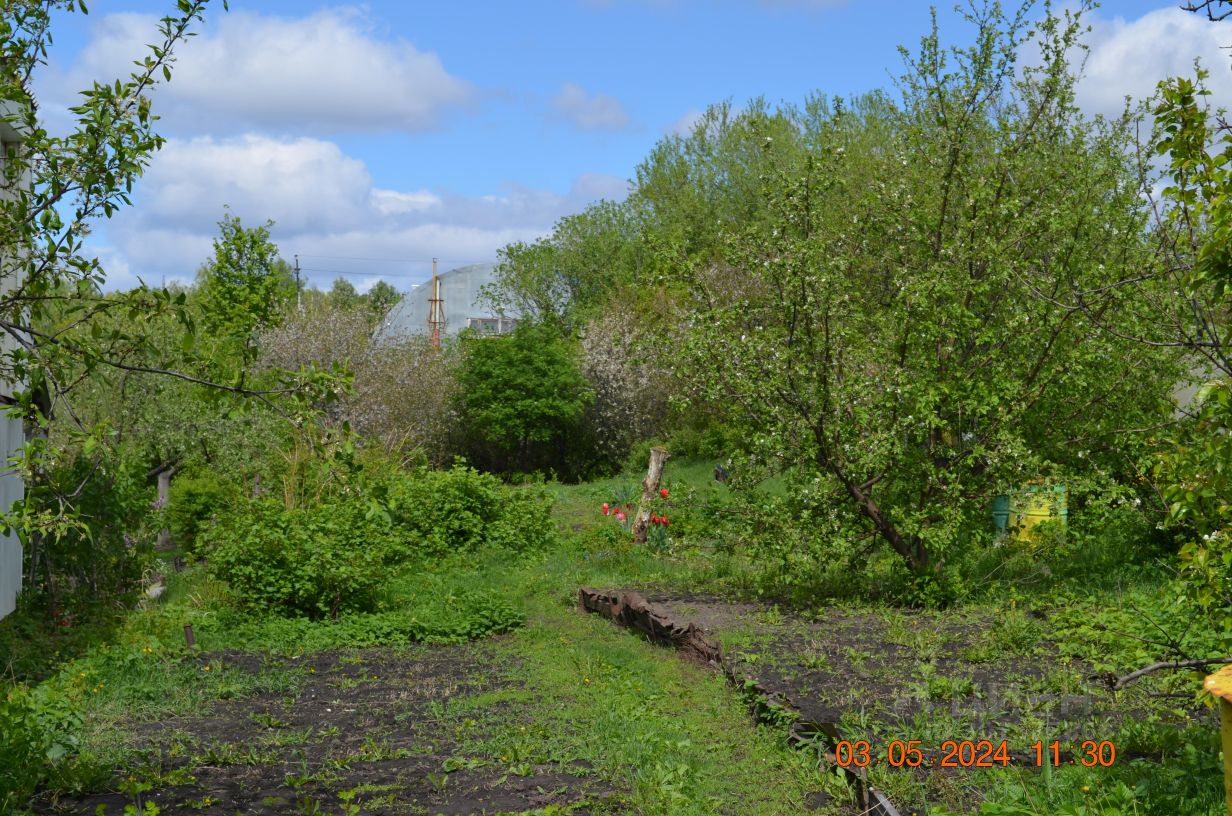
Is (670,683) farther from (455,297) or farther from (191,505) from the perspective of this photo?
(455,297)

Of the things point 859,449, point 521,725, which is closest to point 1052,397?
point 859,449

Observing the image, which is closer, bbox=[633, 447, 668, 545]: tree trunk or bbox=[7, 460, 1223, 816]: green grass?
bbox=[7, 460, 1223, 816]: green grass

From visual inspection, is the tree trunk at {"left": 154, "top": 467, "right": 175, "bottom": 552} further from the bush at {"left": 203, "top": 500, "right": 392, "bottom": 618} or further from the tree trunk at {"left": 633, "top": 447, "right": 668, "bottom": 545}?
the tree trunk at {"left": 633, "top": 447, "right": 668, "bottom": 545}

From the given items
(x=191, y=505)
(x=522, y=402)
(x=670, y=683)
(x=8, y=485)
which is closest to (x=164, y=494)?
(x=191, y=505)

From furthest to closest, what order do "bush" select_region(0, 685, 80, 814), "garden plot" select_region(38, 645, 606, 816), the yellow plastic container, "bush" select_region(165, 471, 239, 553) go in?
"bush" select_region(165, 471, 239, 553), the yellow plastic container, "garden plot" select_region(38, 645, 606, 816), "bush" select_region(0, 685, 80, 814)

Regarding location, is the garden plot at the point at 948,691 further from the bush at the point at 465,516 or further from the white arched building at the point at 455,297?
the white arched building at the point at 455,297

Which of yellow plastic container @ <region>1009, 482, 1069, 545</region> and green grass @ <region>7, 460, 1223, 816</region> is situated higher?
yellow plastic container @ <region>1009, 482, 1069, 545</region>

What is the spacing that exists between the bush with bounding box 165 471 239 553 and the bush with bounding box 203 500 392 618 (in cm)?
590

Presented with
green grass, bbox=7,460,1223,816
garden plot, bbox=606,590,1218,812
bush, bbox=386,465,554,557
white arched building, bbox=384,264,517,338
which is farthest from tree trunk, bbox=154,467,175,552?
white arched building, bbox=384,264,517,338

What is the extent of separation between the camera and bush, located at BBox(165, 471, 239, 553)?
17.9 meters

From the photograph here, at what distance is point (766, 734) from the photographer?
22.8 feet

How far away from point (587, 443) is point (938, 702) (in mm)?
26292

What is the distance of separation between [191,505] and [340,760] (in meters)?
12.2

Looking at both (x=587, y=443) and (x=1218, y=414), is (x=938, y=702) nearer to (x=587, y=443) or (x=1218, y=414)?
(x=1218, y=414)
